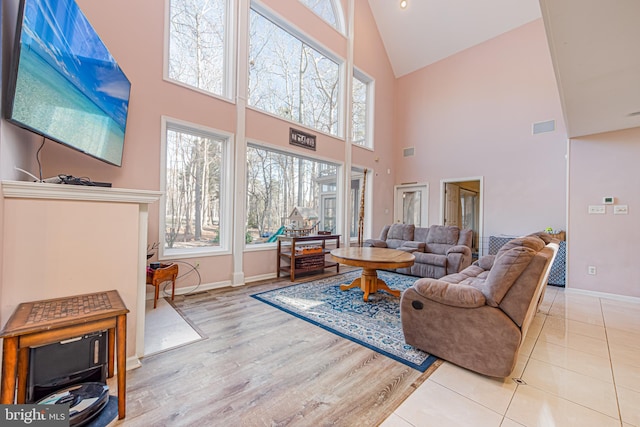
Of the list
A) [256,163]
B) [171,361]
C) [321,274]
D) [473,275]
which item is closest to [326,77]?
[256,163]

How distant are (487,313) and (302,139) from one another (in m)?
4.10

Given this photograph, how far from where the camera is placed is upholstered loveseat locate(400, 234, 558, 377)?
171cm

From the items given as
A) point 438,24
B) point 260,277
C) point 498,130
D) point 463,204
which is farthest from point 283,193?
point 463,204

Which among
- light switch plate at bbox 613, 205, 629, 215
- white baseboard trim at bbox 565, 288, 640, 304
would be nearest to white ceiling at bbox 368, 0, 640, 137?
light switch plate at bbox 613, 205, 629, 215

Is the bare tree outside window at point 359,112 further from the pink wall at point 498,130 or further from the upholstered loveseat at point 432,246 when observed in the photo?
the upholstered loveseat at point 432,246

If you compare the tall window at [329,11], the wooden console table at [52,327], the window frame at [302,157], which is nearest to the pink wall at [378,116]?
the tall window at [329,11]

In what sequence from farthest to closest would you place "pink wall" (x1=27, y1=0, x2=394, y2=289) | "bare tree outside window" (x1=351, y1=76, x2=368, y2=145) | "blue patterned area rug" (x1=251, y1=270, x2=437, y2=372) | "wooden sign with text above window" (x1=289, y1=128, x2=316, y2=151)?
"bare tree outside window" (x1=351, y1=76, x2=368, y2=145) < "wooden sign with text above window" (x1=289, y1=128, x2=316, y2=151) < "pink wall" (x1=27, y1=0, x2=394, y2=289) < "blue patterned area rug" (x1=251, y1=270, x2=437, y2=372)

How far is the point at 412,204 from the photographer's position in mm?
7004

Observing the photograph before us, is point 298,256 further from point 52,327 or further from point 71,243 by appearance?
point 52,327

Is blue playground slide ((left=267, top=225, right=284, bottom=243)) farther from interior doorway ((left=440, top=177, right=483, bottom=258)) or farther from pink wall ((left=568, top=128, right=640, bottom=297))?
pink wall ((left=568, top=128, right=640, bottom=297))

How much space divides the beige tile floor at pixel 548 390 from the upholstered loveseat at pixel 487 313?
0.15 metres

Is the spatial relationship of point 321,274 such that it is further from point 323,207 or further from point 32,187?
point 32,187

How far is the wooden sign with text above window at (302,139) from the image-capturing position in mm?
4787

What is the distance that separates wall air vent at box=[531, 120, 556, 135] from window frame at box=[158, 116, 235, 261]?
5.72 meters
